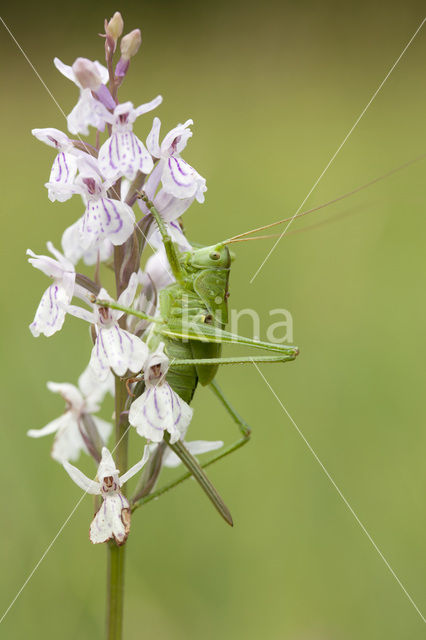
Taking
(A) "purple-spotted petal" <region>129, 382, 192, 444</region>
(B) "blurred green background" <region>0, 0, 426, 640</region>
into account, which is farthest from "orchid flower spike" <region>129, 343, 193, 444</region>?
(B) "blurred green background" <region>0, 0, 426, 640</region>

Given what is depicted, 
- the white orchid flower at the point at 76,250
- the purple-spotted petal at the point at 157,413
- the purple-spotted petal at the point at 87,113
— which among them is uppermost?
the purple-spotted petal at the point at 87,113

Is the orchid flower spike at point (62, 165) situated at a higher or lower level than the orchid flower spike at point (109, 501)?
higher

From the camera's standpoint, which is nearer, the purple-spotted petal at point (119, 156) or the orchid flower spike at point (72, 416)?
the purple-spotted petal at point (119, 156)

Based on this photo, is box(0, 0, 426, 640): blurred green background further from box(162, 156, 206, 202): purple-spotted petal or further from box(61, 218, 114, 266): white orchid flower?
box(162, 156, 206, 202): purple-spotted petal

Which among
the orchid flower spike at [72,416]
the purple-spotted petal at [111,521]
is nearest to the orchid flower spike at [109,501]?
the purple-spotted petal at [111,521]

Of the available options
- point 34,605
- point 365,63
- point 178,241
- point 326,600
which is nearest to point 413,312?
point 326,600

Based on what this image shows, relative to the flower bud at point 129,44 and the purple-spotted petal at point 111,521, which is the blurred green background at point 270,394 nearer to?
the purple-spotted petal at point 111,521

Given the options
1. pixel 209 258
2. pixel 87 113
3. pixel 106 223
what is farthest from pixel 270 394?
pixel 87 113
